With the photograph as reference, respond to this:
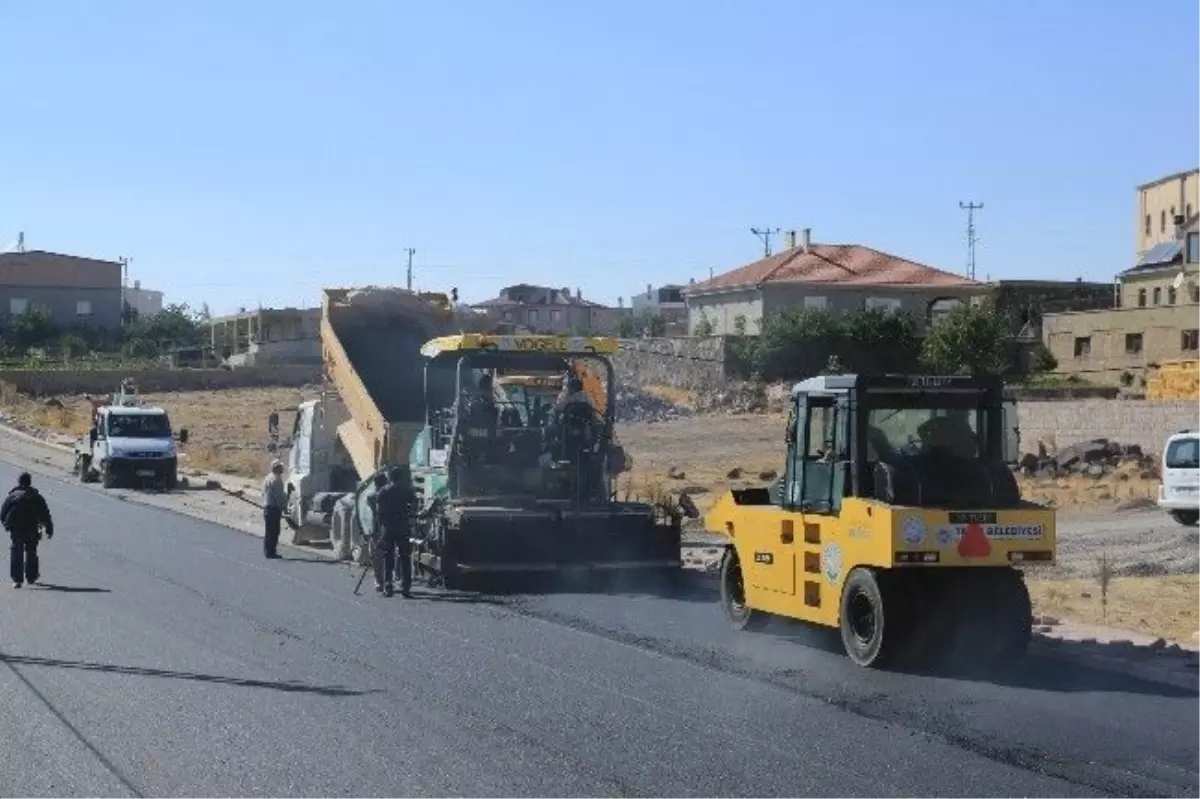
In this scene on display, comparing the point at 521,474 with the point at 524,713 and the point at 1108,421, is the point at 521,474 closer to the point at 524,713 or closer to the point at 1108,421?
the point at 524,713

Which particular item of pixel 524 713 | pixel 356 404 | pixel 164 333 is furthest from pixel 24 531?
pixel 164 333

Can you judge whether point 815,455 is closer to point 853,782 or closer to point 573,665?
point 573,665

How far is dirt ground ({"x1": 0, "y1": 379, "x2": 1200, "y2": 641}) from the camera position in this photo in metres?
21.0

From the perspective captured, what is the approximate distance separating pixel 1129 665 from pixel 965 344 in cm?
4626

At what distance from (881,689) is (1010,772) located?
311cm

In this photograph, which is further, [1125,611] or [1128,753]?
[1125,611]

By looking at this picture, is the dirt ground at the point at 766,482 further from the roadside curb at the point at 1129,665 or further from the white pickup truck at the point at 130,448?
the white pickup truck at the point at 130,448

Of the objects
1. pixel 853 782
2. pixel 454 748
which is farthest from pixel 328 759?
pixel 853 782

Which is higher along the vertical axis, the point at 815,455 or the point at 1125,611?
the point at 815,455

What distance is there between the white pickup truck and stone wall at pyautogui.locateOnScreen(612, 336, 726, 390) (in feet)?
79.3

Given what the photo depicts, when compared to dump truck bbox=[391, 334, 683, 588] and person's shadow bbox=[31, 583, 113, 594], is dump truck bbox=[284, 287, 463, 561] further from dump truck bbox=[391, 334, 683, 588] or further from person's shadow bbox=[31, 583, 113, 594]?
person's shadow bbox=[31, 583, 113, 594]

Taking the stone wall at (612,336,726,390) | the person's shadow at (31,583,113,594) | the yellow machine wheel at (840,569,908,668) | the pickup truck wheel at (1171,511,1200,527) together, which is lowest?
the person's shadow at (31,583,113,594)

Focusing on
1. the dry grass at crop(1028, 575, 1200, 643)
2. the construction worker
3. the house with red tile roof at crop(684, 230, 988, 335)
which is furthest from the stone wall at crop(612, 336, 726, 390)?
the dry grass at crop(1028, 575, 1200, 643)

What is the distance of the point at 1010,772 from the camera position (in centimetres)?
1045
